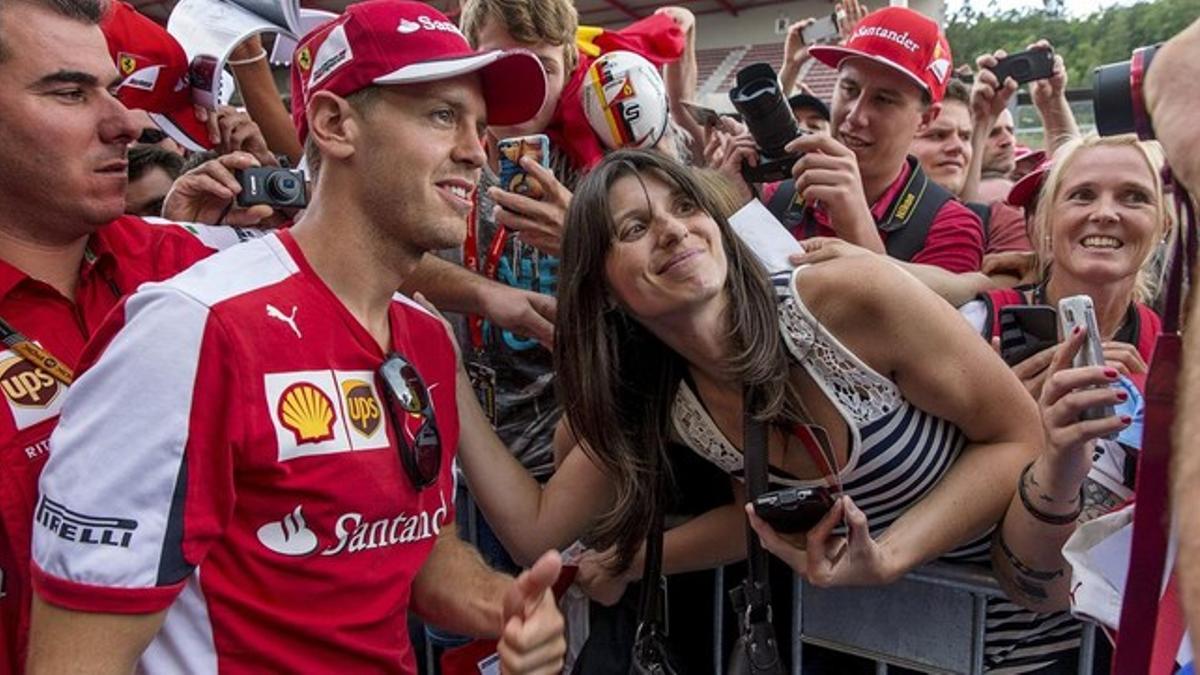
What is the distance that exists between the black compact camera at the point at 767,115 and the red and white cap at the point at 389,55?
2.50 ft

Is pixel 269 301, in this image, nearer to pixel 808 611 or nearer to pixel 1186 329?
pixel 1186 329

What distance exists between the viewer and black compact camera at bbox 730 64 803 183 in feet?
7.92

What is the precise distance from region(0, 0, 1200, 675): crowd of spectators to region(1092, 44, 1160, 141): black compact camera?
244 mm

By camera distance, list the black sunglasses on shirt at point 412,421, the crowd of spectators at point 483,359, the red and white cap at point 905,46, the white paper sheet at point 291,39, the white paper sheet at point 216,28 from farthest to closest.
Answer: the red and white cap at point 905,46, the white paper sheet at point 291,39, the white paper sheet at point 216,28, the black sunglasses on shirt at point 412,421, the crowd of spectators at point 483,359

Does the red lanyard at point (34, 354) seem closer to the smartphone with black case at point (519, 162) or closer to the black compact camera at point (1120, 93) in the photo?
the smartphone with black case at point (519, 162)

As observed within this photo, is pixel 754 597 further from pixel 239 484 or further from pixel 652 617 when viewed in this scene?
pixel 239 484

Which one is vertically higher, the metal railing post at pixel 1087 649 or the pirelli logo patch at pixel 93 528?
the pirelli logo patch at pixel 93 528

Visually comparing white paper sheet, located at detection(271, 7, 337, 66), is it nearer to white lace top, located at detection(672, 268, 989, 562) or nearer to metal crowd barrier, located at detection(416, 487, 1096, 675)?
white lace top, located at detection(672, 268, 989, 562)

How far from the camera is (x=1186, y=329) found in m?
0.81

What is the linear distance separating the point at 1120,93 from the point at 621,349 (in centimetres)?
129

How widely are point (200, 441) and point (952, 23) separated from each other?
22405 mm

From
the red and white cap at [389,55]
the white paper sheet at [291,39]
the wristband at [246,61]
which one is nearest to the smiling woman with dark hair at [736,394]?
the red and white cap at [389,55]

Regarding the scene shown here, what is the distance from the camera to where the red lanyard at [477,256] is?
271 centimetres

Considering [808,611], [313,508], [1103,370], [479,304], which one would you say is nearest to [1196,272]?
[1103,370]
